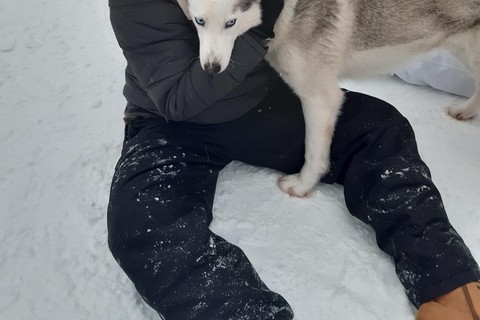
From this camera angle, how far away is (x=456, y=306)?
1223 millimetres

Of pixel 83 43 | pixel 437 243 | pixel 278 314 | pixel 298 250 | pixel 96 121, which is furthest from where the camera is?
pixel 83 43

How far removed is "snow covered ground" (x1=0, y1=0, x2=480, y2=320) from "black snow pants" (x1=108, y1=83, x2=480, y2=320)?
0.13 m

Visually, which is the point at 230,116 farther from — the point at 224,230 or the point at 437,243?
the point at 437,243

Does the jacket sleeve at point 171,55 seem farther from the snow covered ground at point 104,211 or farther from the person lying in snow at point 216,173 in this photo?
the snow covered ground at point 104,211

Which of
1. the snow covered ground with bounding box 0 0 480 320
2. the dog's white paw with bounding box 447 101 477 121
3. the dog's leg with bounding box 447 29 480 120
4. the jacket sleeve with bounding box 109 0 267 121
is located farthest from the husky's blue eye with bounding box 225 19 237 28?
the dog's white paw with bounding box 447 101 477 121

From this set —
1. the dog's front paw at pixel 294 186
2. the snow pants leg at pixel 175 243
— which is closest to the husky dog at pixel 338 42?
the dog's front paw at pixel 294 186

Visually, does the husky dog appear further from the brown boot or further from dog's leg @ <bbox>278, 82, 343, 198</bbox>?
the brown boot

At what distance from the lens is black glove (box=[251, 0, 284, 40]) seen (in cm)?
128

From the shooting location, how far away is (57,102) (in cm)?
217

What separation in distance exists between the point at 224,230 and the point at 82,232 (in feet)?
1.93

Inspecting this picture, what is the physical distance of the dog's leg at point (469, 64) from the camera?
5.50ft

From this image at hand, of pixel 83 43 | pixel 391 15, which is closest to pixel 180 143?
pixel 391 15

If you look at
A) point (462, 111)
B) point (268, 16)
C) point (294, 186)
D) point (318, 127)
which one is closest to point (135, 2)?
point (268, 16)

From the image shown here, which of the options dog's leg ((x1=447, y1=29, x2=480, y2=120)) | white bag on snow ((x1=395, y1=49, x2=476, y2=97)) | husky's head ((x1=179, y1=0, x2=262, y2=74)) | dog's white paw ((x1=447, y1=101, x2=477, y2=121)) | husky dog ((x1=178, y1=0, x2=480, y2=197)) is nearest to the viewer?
husky's head ((x1=179, y1=0, x2=262, y2=74))
